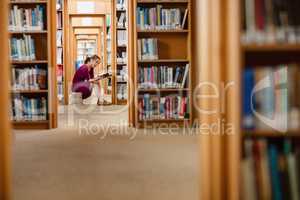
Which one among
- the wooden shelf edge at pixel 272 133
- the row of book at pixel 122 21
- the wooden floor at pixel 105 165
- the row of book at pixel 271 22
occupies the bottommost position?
the wooden floor at pixel 105 165

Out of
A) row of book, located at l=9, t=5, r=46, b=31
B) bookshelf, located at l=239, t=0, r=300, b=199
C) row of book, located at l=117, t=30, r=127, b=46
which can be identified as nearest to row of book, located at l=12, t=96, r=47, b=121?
row of book, located at l=9, t=5, r=46, b=31

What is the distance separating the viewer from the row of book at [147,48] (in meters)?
5.26

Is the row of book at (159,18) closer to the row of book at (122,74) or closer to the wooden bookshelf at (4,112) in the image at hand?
the wooden bookshelf at (4,112)

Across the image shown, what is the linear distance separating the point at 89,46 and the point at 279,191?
1380 cm

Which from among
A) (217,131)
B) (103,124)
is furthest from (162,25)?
(217,131)

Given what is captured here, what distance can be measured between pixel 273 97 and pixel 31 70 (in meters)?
3.96

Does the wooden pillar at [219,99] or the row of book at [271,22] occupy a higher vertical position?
the row of book at [271,22]

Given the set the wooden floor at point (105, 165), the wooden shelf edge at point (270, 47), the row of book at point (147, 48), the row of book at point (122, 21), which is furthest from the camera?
the row of book at point (122, 21)

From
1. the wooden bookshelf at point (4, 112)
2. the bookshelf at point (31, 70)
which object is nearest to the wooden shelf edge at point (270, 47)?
the wooden bookshelf at point (4, 112)

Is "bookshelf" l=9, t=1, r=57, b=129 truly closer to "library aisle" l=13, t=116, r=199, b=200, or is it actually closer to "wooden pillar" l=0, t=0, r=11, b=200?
"library aisle" l=13, t=116, r=199, b=200

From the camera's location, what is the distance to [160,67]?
5.30 m

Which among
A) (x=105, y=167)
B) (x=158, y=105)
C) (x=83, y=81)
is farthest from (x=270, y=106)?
(x=83, y=81)

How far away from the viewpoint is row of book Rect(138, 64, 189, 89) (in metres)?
5.30

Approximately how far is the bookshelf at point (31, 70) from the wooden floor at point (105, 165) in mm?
314
